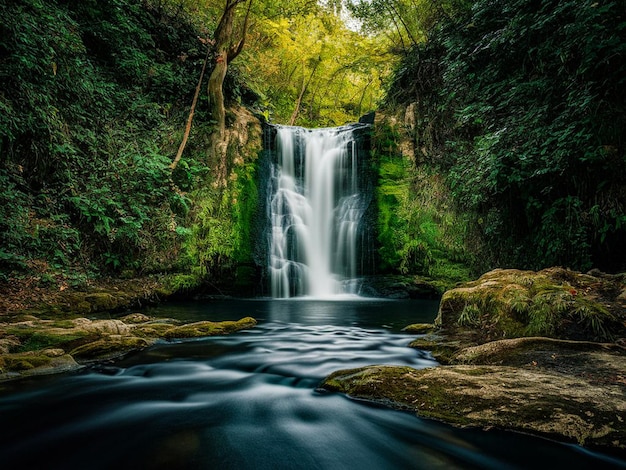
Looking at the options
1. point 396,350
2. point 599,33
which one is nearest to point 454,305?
point 396,350

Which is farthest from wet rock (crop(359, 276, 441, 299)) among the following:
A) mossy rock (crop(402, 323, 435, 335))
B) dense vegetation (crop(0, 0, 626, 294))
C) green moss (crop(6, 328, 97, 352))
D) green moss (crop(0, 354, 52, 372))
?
green moss (crop(0, 354, 52, 372))

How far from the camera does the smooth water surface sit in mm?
1721

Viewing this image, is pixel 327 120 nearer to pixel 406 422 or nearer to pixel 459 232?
pixel 459 232

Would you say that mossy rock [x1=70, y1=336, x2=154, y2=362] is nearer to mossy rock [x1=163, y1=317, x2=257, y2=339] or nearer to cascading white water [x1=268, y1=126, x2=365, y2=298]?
mossy rock [x1=163, y1=317, x2=257, y2=339]

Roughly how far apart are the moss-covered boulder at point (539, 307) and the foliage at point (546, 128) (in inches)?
62.2

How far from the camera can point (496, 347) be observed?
9.87 feet

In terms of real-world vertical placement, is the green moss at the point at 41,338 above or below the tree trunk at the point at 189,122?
below

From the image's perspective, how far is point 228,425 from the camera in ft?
7.09

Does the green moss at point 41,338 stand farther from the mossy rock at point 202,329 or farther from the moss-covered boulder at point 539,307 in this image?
the moss-covered boulder at point 539,307

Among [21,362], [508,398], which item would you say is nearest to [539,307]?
[508,398]

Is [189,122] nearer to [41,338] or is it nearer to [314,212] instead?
[314,212]

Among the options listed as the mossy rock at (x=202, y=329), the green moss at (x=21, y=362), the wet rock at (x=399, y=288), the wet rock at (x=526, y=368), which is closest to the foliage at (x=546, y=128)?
the wet rock at (x=526, y=368)

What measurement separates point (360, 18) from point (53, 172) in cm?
1135

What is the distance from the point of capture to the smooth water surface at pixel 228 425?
172 centimetres
